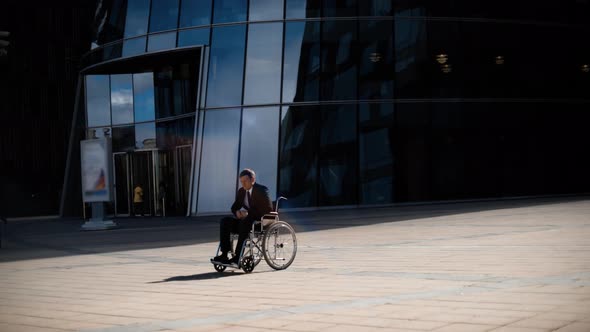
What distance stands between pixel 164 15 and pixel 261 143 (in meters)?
6.55

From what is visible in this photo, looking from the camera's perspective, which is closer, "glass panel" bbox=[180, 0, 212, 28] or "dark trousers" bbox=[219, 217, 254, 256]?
"dark trousers" bbox=[219, 217, 254, 256]

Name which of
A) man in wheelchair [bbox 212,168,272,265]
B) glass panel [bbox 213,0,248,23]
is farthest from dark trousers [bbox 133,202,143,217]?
man in wheelchair [bbox 212,168,272,265]

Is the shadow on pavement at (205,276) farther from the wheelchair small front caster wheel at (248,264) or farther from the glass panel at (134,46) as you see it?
the glass panel at (134,46)

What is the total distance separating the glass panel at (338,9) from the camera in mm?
27531

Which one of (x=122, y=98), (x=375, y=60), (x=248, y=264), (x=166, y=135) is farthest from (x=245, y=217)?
(x=122, y=98)

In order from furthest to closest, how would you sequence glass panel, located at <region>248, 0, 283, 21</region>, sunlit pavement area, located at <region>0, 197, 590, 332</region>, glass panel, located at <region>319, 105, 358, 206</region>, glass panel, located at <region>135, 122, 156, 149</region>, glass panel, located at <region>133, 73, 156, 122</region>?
glass panel, located at <region>133, 73, 156, 122</region>
glass panel, located at <region>135, 122, 156, 149</region>
glass panel, located at <region>248, 0, 283, 21</region>
glass panel, located at <region>319, 105, 358, 206</region>
sunlit pavement area, located at <region>0, 197, 590, 332</region>

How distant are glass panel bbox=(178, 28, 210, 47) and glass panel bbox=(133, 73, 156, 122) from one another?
171 inches

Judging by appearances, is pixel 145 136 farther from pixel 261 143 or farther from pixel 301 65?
pixel 301 65

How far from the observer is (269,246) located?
1017 centimetres

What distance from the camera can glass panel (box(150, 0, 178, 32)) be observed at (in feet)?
95.0

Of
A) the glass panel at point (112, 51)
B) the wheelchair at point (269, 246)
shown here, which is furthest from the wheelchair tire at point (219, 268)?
the glass panel at point (112, 51)

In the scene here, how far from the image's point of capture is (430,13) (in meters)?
28.0

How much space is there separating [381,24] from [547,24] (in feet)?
22.0

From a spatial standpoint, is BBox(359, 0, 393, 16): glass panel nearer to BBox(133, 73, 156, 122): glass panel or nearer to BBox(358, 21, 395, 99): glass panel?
BBox(358, 21, 395, 99): glass panel
